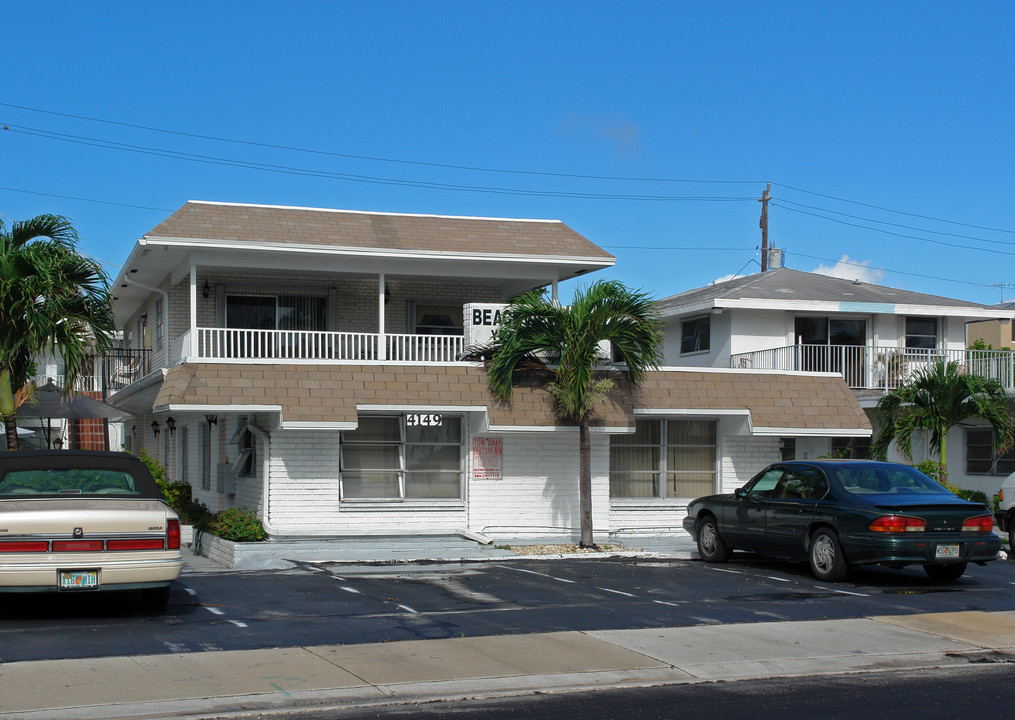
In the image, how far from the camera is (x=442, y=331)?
78.1ft

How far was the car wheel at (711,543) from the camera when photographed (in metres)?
16.2

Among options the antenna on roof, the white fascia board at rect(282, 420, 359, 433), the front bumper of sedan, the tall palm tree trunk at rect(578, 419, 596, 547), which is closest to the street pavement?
the front bumper of sedan

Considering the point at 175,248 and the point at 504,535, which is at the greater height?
the point at 175,248

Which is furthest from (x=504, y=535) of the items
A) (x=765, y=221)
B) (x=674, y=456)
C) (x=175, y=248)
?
(x=765, y=221)

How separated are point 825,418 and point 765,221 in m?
26.1

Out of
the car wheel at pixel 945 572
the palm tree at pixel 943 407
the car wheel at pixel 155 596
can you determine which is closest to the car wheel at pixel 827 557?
the car wheel at pixel 945 572

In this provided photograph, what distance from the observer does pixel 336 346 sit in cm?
2228

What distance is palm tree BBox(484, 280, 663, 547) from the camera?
60.1ft

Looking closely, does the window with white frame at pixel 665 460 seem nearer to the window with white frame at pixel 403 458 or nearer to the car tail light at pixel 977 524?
the window with white frame at pixel 403 458

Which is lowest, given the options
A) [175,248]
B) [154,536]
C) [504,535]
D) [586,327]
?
[504,535]

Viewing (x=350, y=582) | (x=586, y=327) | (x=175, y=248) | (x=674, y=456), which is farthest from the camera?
(x=674, y=456)

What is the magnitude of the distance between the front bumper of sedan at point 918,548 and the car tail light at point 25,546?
917cm

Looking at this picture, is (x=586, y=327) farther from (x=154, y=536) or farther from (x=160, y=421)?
(x=160, y=421)

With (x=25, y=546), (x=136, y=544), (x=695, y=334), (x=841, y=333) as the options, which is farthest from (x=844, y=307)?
(x=25, y=546)
